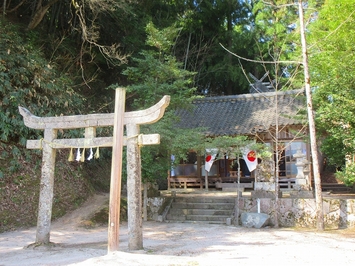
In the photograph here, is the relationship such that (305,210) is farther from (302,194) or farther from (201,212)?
(201,212)

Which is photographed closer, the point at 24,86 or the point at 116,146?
the point at 116,146

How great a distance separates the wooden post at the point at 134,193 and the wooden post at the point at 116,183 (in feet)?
1.47

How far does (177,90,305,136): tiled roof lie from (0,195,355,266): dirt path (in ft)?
20.2

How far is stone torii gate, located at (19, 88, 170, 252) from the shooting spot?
6.62 meters

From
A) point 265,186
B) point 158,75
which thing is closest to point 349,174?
point 265,186

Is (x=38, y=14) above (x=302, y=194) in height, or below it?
above

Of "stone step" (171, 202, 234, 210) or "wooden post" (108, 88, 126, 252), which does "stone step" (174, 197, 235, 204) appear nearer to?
"stone step" (171, 202, 234, 210)

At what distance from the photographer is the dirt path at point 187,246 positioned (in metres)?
6.05

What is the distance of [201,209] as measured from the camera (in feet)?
41.0

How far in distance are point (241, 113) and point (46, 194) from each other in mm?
11818

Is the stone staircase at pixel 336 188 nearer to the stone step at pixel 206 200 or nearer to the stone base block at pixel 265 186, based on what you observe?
the stone base block at pixel 265 186

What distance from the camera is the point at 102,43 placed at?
16.9 metres

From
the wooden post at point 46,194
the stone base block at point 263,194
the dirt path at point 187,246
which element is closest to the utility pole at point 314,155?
the dirt path at point 187,246

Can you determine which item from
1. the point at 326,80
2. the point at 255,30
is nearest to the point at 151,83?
the point at 326,80
